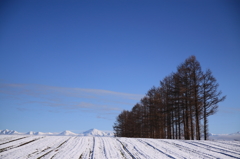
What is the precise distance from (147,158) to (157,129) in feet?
88.8

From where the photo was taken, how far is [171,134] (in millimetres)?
36188

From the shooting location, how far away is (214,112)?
26.2m

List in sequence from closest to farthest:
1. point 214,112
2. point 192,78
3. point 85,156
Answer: point 85,156
point 214,112
point 192,78

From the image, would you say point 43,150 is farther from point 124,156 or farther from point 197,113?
point 197,113

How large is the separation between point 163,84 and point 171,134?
9184 mm

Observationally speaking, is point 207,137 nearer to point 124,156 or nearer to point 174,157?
point 174,157

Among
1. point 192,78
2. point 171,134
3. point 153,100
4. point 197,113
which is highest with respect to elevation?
point 192,78

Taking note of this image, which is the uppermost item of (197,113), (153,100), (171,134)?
(153,100)

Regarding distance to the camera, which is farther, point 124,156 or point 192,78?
point 192,78

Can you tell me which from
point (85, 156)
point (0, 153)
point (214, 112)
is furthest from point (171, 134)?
point (0, 153)

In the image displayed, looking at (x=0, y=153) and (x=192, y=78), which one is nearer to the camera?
(x=0, y=153)

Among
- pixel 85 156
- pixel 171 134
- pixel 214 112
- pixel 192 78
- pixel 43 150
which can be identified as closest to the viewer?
pixel 85 156

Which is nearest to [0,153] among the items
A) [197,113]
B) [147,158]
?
[147,158]

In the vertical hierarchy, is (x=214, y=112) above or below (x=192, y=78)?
below
